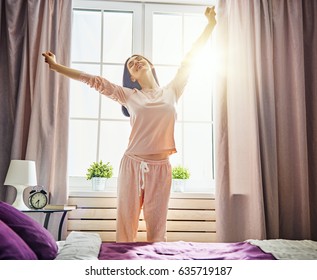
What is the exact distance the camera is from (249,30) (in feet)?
10.1

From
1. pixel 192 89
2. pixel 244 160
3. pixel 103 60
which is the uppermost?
pixel 103 60

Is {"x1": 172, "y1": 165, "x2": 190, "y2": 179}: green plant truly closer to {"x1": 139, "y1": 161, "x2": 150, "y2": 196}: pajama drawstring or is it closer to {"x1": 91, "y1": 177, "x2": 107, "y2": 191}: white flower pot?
{"x1": 91, "y1": 177, "x2": 107, "y2": 191}: white flower pot

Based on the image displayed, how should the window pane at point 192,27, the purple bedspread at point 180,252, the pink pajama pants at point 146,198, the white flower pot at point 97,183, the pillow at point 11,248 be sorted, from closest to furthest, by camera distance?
the pillow at point 11,248
the purple bedspread at point 180,252
the pink pajama pants at point 146,198
the white flower pot at point 97,183
the window pane at point 192,27

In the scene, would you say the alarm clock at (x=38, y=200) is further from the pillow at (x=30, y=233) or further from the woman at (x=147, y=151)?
the pillow at (x=30, y=233)

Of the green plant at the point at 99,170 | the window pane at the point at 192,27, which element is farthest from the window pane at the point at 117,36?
the green plant at the point at 99,170

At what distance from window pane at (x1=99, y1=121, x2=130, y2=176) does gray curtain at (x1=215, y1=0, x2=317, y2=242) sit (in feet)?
2.55

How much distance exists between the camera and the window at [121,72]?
313 cm

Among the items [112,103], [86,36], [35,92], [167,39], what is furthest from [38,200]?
[167,39]

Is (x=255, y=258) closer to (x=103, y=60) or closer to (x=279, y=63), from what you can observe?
(x=279, y=63)

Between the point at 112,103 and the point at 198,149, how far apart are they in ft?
2.71

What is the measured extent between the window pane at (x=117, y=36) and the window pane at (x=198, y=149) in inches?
32.5
